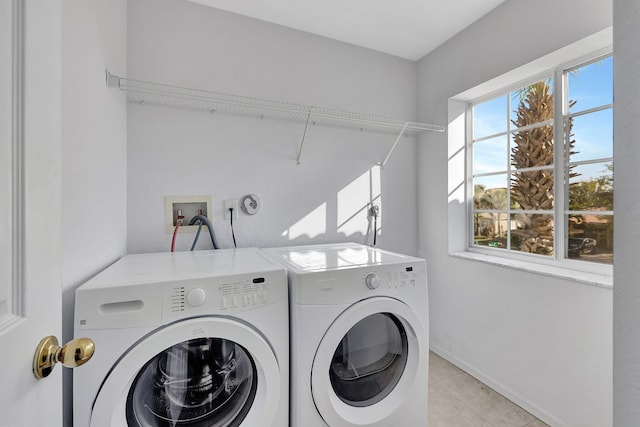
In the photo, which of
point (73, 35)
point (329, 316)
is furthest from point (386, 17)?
point (329, 316)

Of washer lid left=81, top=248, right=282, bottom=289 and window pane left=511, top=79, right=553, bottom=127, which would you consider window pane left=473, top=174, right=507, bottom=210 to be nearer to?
window pane left=511, top=79, right=553, bottom=127

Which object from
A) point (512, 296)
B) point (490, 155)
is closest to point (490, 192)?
point (490, 155)

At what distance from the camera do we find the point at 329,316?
1.18 m

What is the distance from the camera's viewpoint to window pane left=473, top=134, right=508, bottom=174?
206 centimetres

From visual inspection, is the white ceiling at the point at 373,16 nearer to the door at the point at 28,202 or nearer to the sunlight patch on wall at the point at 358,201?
the sunlight patch on wall at the point at 358,201

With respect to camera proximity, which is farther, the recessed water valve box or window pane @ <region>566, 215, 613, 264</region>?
the recessed water valve box

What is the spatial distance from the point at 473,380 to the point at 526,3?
246 centimetres

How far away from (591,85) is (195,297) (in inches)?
90.6

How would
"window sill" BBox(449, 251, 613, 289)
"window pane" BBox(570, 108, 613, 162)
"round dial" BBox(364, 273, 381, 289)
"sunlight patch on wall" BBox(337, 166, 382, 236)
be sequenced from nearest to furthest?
"round dial" BBox(364, 273, 381, 289) < "window sill" BBox(449, 251, 613, 289) < "window pane" BBox(570, 108, 613, 162) < "sunlight patch on wall" BBox(337, 166, 382, 236)

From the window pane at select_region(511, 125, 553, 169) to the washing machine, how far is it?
1.82m

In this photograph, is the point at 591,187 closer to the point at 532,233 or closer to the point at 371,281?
the point at 532,233

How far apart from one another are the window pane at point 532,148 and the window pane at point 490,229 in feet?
1.31

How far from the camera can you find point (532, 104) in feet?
6.18

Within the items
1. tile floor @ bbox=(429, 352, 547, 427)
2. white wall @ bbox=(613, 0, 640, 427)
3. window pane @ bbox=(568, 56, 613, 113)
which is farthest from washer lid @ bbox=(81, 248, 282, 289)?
window pane @ bbox=(568, 56, 613, 113)
